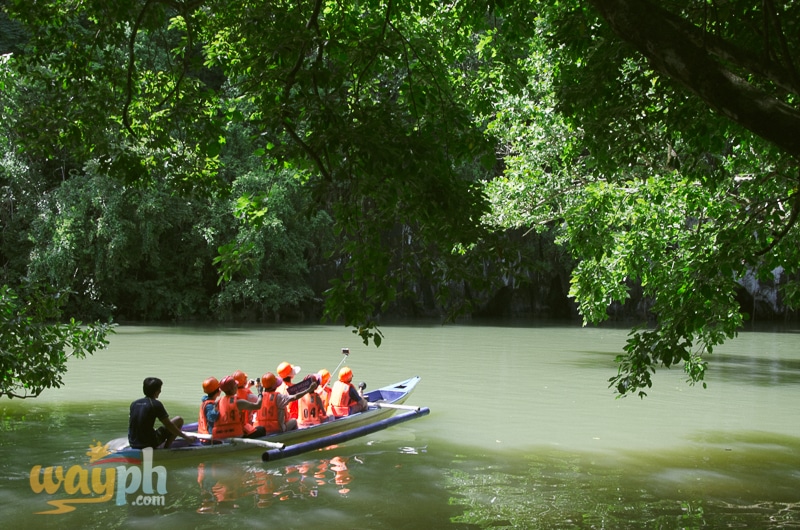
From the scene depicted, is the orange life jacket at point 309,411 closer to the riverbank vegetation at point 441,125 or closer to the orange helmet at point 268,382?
the orange helmet at point 268,382

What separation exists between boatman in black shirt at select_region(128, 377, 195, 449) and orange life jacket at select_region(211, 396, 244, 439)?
551mm

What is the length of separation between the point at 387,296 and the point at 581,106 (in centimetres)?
315

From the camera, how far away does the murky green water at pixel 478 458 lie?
21.3 feet

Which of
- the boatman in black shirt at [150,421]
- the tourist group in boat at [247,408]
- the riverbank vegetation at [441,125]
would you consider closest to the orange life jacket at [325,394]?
the tourist group in boat at [247,408]

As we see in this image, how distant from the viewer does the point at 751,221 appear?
649 centimetres

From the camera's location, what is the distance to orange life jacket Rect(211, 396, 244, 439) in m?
8.53

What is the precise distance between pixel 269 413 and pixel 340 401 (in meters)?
1.28

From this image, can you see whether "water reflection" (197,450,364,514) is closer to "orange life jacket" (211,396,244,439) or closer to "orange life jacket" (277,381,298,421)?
"orange life jacket" (211,396,244,439)

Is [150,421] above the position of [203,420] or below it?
above

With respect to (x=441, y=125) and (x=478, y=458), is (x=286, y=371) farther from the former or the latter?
(x=441, y=125)

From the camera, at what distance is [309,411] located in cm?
964

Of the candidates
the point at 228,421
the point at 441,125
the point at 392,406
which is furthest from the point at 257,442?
the point at 441,125

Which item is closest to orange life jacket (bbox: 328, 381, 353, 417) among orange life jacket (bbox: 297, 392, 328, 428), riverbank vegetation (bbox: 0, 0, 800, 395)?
orange life jacket (bbox: 297, 392, 328, 428)

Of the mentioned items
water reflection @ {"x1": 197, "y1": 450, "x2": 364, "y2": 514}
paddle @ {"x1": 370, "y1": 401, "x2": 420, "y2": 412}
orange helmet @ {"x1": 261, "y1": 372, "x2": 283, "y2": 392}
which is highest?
orange helmet @ {"x1": 261, "y1": 372, "x2": 283, "y2": 392}
